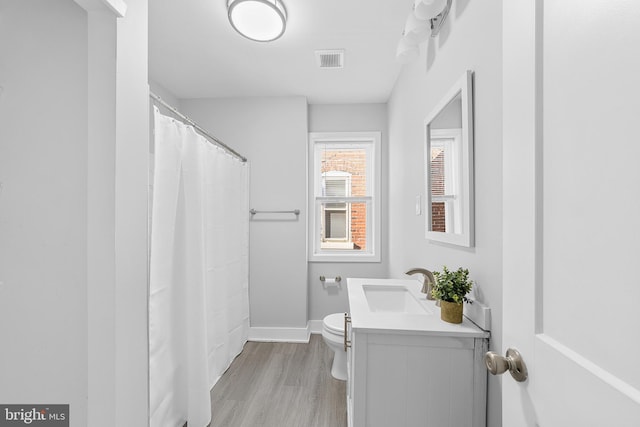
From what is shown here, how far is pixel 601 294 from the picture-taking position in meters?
0.42

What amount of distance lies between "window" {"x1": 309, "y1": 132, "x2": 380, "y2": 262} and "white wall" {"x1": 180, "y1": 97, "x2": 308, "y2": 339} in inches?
10.1

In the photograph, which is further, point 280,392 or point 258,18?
point 280,392

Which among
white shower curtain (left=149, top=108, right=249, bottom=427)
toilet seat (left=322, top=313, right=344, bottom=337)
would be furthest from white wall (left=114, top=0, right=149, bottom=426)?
toilet seat (left=322, top=313, right=344, bottom=337)

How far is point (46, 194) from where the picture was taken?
1036 millimetres

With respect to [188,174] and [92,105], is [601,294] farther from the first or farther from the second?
[188,174]

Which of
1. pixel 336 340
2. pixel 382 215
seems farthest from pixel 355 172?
pixel 336 340

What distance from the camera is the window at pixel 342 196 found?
10.5 feet

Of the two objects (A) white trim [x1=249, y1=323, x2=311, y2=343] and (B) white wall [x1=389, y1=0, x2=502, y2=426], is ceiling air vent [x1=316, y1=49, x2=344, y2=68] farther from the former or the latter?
(A) white trim [x1=249, y1=323, x2=311, y2=343]

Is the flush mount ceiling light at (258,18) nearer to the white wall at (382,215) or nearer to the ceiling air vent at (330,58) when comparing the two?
the ceiling air vent at (330,58)

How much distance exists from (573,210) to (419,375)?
84 centimetres

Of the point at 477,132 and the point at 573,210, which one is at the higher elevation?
the point at 477,132

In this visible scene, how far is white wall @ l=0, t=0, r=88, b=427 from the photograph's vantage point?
103cm

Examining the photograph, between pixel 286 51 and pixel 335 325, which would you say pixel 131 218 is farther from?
pixel 286 51

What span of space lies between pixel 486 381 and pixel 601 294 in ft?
2.67
